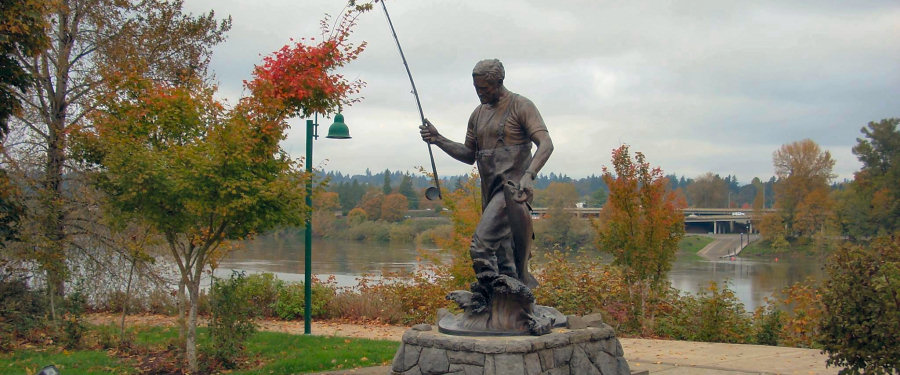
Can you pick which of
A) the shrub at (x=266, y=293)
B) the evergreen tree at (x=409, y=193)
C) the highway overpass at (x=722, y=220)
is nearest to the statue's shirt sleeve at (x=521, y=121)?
the shrub at (x=266, y=293)

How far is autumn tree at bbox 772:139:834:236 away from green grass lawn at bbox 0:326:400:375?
27.6m

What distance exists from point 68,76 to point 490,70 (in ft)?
31.6

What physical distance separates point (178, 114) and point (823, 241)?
24.5 metres

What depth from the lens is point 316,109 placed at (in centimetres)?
1030

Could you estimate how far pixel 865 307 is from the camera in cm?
586

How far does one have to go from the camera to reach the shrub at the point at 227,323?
8.22 metres

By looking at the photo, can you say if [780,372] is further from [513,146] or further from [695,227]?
[695,227]

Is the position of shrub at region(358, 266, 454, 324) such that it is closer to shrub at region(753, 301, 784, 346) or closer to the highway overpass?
shrub at region(753, 301, 784, 346)

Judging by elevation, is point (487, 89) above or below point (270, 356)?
above

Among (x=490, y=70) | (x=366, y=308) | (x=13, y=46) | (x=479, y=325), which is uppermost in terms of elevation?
(x=13, y=46)

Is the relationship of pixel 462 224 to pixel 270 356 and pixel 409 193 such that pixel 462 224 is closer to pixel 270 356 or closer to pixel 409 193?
pixel 270 356

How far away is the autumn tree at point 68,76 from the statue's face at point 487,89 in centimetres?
617

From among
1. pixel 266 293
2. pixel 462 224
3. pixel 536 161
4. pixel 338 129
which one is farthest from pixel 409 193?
pixel 536 161

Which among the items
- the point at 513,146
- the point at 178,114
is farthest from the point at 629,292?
the point at 178,114
